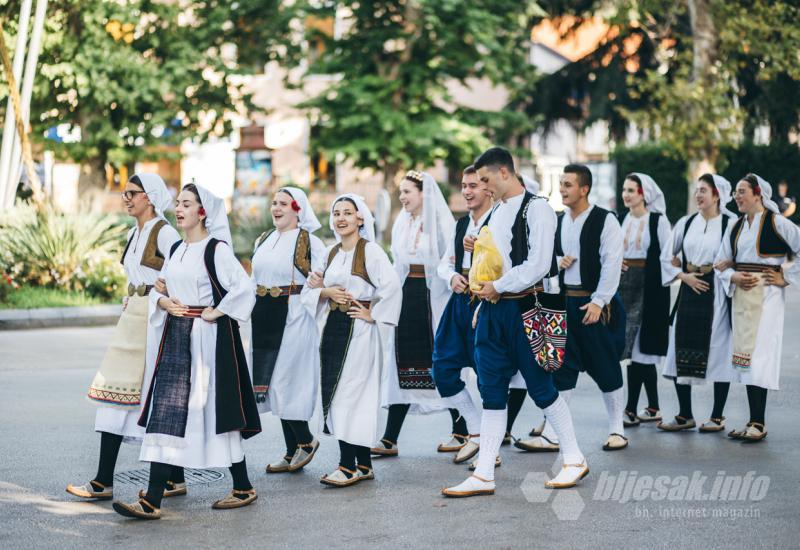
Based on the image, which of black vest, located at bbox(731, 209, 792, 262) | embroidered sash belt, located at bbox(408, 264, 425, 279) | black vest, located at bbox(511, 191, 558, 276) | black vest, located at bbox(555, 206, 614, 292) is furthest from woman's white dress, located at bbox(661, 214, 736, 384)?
black vest, located at bbox(511, 191, 558, 276)

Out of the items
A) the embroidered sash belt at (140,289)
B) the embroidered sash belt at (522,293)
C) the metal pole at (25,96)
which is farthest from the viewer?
the metal pole at (25,96)

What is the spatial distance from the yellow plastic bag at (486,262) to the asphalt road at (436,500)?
1252 millimetres

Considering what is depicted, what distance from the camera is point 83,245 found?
1802 cm

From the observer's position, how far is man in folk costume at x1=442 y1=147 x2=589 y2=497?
22.2 ft

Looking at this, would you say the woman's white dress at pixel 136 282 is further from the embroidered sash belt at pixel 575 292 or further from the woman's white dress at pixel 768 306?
the woman's white dress at pixel 768 306

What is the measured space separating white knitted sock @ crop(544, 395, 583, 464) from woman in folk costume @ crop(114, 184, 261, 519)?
1753 mm

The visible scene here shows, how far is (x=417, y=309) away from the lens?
332 inches

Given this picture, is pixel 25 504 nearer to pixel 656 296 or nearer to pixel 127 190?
pixel 127 190

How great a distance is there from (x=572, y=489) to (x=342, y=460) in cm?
139

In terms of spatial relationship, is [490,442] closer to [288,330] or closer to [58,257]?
[288,330]

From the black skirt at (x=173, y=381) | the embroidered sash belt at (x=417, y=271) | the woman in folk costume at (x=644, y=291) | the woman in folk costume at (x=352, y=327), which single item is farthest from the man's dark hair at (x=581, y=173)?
the black skirt at (x=173, y=381)

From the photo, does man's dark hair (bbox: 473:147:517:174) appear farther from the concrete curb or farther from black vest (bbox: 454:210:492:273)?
the concrete curb

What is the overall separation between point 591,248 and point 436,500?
2.30 m

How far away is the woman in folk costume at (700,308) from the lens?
8.98 metres
